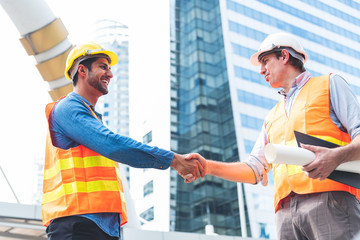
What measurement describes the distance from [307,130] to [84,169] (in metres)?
1.30

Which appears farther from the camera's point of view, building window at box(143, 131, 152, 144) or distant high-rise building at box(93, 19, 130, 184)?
distant high-rise building at box(93, 19, 130, 184)

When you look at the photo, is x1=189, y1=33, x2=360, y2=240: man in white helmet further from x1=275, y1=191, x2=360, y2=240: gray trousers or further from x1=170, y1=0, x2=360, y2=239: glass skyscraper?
x1=170, y1=0, x2=360, y2=239: glass skyscraper

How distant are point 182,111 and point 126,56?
5084 centimetres

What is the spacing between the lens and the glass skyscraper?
44594 mm

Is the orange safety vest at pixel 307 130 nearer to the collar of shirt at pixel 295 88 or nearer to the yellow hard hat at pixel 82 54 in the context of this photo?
the collar of shirt at pixel 295 88

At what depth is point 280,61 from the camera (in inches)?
119

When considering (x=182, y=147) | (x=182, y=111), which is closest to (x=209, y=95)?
(x=182, y=111)

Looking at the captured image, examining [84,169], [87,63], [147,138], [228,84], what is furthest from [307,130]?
[147,138]

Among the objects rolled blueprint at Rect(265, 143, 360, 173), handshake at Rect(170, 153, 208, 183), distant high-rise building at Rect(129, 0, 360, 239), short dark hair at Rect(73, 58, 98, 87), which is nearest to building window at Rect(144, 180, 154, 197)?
distant high-rise building at Rect(129, 0, 360, 239)

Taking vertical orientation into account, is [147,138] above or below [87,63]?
above

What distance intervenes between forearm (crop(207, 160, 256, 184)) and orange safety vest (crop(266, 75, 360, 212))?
0.25 m

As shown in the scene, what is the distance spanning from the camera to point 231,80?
47250 millimetres

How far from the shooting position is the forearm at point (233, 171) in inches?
120

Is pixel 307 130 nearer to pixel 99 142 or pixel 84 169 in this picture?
pixel 99 142
